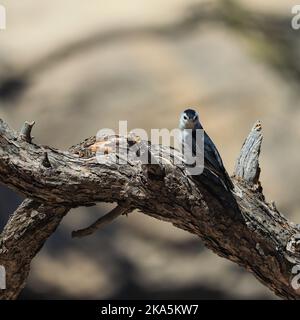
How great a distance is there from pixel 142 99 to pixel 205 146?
5.99 ft

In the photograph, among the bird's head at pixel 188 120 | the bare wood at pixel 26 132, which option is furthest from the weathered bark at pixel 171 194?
the bird's head at pixel 188 120

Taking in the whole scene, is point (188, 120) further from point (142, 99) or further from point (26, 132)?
point (142, 99)

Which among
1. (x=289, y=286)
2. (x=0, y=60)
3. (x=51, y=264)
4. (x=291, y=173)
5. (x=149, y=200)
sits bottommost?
(x=289, y=286)

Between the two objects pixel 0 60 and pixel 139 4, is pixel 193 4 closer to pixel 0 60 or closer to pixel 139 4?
pixel 139 4

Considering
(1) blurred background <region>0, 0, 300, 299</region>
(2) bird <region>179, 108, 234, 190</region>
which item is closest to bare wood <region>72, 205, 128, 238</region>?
(2) bird <region>179, 108, 234, 190</region>

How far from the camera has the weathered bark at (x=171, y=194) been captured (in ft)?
9.34

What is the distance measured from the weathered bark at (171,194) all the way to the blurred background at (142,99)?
5.17 feet

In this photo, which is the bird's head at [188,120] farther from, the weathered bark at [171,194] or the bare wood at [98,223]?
the bare wood at [98,223]

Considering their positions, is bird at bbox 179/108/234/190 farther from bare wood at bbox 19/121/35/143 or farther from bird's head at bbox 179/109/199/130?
bare wood at bbox 19/121/35/143

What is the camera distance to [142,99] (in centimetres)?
486

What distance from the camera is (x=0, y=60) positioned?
5074 millimetres

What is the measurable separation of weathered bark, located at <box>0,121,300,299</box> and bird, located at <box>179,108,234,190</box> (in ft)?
0.12
